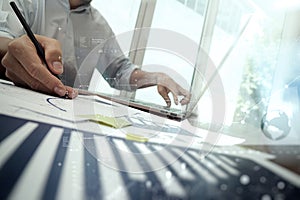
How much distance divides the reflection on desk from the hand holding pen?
0.31 m

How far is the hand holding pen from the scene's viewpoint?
479mm

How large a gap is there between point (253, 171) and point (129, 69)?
0.91 meters

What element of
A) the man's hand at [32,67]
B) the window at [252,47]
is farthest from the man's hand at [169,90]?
the man's hand at [32,67]

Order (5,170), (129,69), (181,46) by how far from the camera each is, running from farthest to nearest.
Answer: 1. (129,69)
2. (181,46)
3. (5,170)

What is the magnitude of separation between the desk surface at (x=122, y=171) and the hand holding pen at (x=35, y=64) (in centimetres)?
29

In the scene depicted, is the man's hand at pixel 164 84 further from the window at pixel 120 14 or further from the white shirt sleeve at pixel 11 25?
the window at pixel 120 14

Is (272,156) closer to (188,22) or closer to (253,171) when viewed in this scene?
(253,171)

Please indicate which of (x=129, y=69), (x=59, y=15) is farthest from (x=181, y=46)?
(x=59, y=15)

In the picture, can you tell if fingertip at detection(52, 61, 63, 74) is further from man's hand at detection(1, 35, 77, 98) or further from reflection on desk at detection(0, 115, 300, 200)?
reflection on desk at detection(0, 115, 300, 200)

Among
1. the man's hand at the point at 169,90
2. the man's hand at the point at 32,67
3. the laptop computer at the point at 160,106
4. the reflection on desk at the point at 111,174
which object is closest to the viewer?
the reflection on desk at the point at 111,174

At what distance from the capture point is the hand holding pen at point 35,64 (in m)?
0.48

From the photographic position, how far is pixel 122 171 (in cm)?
14

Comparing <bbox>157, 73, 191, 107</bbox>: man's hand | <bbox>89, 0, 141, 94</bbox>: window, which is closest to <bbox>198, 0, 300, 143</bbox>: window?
<bbox>157, 73, 191, 107</bbox>: man's hand

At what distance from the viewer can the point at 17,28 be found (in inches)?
29.4
